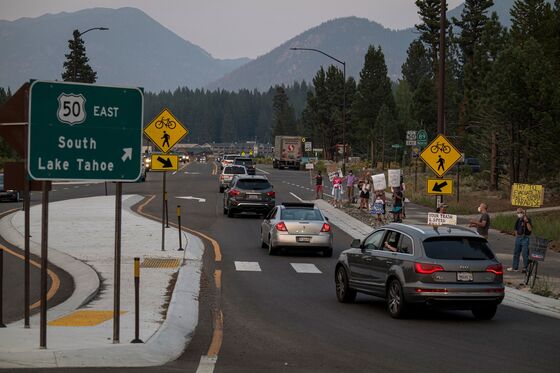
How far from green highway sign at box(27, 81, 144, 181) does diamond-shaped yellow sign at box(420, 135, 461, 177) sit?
1514cm

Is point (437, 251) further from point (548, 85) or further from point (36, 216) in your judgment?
point (548, 85)

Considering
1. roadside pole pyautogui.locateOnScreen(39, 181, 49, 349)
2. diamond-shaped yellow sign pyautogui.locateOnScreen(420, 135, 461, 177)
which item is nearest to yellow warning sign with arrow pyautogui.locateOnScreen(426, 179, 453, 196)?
diamond-shaped yellow sign pyautogui.locateOnScreen(420, 135, 461, 177)

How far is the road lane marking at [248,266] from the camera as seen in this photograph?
23.7m

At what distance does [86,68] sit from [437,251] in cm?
9131

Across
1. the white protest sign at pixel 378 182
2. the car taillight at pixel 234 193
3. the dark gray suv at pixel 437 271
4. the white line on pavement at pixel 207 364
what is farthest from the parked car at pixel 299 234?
the white line on pavement at pixel 207 364

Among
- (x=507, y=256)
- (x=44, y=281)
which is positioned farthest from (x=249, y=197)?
(x=44, y=281)

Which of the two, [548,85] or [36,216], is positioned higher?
[548,85]

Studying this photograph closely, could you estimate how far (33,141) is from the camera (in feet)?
36.5

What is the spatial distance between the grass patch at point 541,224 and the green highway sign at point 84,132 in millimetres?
23869

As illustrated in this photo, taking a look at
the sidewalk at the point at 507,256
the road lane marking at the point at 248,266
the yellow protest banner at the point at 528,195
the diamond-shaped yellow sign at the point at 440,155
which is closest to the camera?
the sidewalk at the point at 507,256

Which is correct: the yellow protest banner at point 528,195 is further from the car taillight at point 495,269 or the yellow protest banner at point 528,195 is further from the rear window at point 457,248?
the car taillight at point 495,269

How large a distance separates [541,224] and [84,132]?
27.7 meters

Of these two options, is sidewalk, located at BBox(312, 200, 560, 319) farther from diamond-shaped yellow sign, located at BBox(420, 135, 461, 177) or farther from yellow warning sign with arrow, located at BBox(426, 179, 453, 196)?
diamond-shaped yellow sign, located at BBox(420, 135, 461, 177)

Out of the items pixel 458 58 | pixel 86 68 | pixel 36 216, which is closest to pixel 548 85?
pixel 36 216
